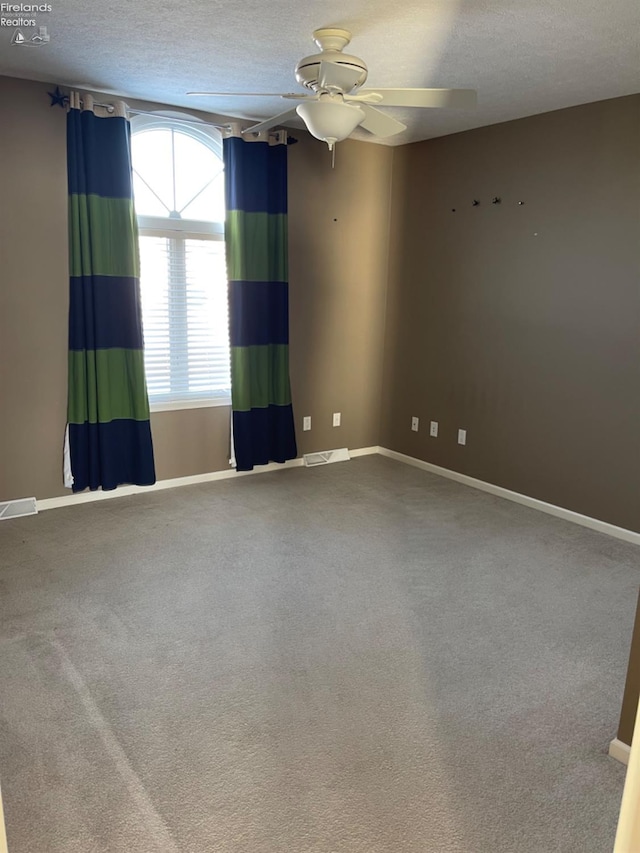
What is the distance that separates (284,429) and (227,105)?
2311mm

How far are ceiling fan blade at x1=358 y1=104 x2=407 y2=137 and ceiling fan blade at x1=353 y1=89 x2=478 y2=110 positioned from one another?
0.08 m

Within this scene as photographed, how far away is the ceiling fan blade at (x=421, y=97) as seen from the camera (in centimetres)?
252

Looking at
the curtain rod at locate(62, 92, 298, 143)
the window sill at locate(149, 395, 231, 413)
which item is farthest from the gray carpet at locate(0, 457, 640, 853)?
the curtain rod at locate(62, 92, 298, 143)

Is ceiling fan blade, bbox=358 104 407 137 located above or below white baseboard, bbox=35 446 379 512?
above

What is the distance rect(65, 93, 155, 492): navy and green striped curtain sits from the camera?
380cm

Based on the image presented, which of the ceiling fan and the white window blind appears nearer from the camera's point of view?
the ceiling fan

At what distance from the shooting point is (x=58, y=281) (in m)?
3.87

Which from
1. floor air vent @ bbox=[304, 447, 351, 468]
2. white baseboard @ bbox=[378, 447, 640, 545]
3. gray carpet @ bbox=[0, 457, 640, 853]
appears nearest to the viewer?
gray carpet @ bbox=[0, 457, 640, 853]

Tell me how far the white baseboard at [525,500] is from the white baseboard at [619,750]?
198 cm

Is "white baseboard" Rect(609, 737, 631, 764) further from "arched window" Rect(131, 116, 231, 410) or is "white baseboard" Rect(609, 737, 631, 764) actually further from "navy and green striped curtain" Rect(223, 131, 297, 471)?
"arched window" Rect(131, 116, 231, 410)

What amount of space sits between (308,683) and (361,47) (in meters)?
2.86

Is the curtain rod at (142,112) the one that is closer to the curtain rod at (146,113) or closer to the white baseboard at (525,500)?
the curtain rod at (146,113)

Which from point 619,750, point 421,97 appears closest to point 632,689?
point 619,750

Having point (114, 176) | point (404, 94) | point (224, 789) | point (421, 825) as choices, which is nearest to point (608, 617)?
point (421, 825)
